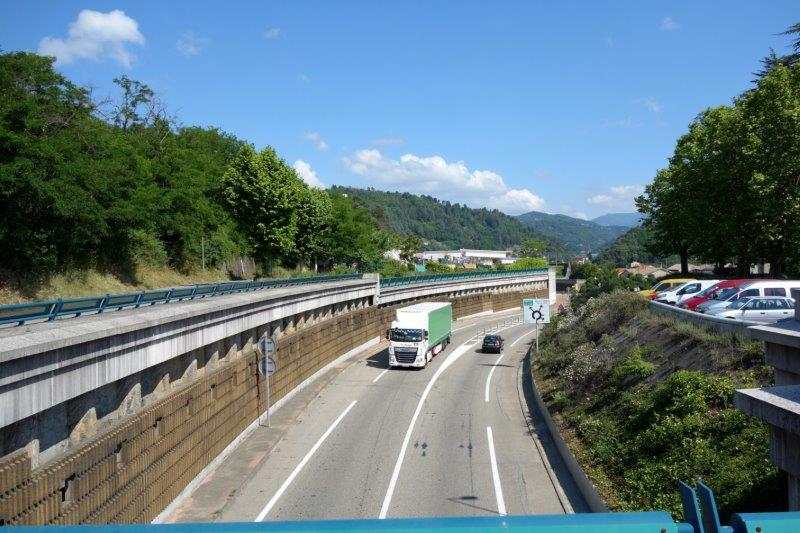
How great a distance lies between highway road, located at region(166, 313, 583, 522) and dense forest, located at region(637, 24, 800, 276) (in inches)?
812

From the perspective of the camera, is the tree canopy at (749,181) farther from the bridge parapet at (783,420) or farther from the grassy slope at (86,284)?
the grassy slope at (86,284)

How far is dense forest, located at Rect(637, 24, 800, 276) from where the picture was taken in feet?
128

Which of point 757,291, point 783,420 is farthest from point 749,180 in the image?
point 783,420

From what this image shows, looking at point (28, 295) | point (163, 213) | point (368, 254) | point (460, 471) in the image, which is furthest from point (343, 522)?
point (368, 254)

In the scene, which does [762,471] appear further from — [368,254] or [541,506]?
[368,254]

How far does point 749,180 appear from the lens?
4066 centimetres

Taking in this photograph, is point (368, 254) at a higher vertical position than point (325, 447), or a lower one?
higher

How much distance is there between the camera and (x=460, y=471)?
21031 mm

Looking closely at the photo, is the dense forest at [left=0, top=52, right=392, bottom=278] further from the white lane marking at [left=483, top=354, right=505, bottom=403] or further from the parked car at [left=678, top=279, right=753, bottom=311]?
the parked car at [left=678, top=279, right=753, bottom=311]

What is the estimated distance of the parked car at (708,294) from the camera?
111 feet

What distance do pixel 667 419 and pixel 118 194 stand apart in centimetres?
3127

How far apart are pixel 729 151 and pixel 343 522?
156 feet

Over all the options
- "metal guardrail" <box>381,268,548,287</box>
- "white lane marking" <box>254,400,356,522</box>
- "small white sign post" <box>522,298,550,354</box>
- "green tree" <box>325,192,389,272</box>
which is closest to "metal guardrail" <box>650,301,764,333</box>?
"small white sign post" <box>522,298,550,354</box>

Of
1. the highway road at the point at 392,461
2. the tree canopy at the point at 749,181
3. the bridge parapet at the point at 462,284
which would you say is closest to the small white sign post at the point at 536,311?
the highway road at the point at 392,461
